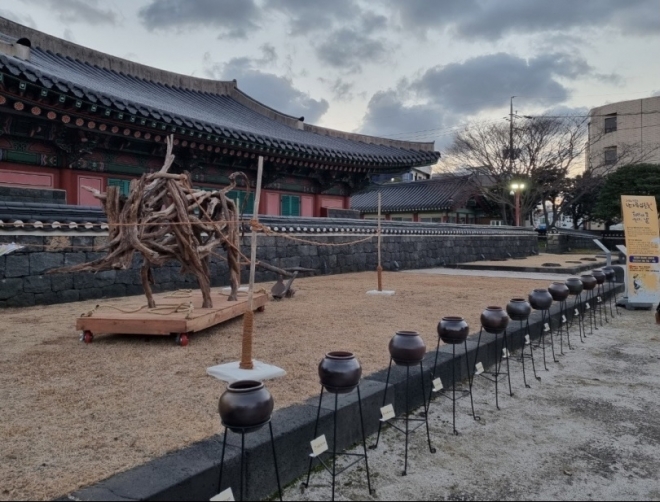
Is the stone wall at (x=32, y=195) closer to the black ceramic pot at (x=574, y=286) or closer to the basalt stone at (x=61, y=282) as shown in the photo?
the basalt stone at (x=61, y=282)

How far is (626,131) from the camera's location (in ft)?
112

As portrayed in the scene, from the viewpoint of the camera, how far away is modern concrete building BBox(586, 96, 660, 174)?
105 feet

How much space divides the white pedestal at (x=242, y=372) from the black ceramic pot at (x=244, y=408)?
1378 millimetres

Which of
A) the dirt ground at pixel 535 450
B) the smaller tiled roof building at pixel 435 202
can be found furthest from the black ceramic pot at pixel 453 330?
the smaller tiled roof building at pixel 435 202

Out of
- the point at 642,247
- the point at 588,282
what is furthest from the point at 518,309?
the point at 642,247

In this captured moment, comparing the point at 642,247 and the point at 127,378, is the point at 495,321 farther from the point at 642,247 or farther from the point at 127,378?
the point at 642,247

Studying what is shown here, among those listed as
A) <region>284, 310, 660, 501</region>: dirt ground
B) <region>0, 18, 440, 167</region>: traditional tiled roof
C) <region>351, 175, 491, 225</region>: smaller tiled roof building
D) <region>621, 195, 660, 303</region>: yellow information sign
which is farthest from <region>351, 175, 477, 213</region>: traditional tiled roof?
<region>284, 310, 660, 501</region>: dirt ground

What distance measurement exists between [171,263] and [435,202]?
870 inches

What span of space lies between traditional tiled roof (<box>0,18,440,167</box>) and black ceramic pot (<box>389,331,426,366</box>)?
6632 mm

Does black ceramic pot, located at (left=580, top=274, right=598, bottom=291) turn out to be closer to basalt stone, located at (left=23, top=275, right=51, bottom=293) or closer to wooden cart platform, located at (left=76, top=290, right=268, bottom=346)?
wooden cart platform, located at (left=76, top=290, right=268, bottom=346)

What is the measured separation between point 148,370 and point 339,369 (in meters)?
2.02

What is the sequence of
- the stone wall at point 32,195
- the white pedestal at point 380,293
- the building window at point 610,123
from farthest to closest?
the building window at point 610,123
the white pedestal at point 380,293
the stone wall at point 32,195

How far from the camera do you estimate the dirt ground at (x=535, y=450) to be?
8.10ft

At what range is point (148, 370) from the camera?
3883mm
